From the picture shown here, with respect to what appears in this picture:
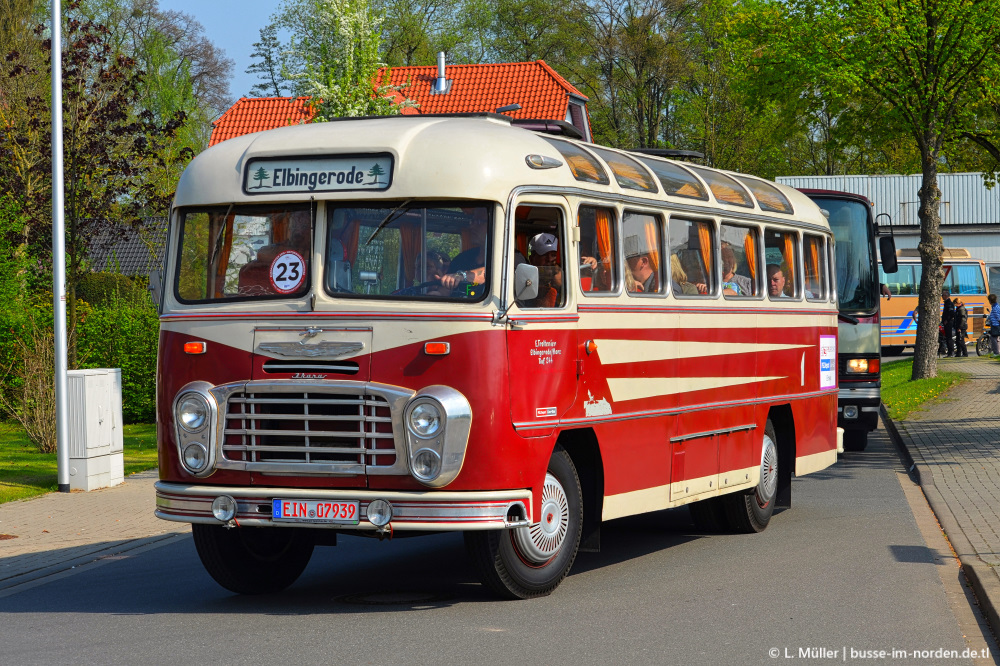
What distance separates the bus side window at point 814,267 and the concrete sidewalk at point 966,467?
2260 millimetres

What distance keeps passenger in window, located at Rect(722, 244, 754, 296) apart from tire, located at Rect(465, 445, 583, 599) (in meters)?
2.99

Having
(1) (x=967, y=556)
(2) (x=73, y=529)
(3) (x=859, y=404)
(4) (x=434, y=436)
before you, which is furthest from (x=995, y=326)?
(4) (x=434, y=436)

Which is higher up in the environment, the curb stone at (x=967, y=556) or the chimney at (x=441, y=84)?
the chimney at (x=441, y=84)

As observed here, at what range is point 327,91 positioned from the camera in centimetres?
Result: 2297

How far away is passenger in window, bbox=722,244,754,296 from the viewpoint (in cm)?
1125

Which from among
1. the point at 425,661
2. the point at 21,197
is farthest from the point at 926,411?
the point at 425,661

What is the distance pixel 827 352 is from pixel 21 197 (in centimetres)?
1490

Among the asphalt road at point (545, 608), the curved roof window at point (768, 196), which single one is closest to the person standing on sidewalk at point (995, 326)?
the curved roof window at point (768, 196)

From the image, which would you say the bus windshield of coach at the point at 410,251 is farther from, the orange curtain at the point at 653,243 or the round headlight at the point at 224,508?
the orange curtain at the point at 653,243

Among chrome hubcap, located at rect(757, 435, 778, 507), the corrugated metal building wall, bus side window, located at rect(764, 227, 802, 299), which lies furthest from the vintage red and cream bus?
the corrugated metal building wall

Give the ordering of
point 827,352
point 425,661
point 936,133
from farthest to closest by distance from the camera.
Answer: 1. point 936,133
2. point 827,352
3. point 425,661

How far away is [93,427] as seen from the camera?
1505cm

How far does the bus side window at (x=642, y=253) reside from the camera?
9672 millimetres

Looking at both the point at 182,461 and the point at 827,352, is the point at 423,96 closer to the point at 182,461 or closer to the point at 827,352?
the point at 827,352
